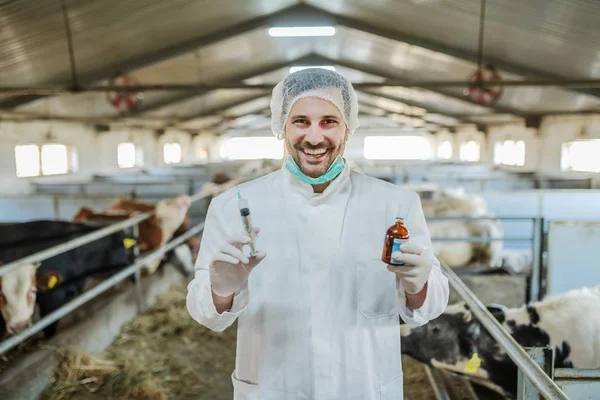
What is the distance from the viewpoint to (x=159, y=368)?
3.72m

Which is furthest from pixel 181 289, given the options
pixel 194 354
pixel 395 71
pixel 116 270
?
pixel 395 71

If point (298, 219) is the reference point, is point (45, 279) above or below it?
below

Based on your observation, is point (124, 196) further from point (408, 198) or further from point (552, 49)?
point (552, 49)

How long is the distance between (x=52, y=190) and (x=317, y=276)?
9.73m

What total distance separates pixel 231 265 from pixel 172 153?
21333mm

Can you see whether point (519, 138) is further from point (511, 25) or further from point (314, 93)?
point (314, 93)

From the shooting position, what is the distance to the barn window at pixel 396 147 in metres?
27.5

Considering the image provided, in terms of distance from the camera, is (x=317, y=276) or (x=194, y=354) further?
(x=194, y=354)

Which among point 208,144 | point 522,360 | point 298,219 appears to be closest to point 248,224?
point 298,219

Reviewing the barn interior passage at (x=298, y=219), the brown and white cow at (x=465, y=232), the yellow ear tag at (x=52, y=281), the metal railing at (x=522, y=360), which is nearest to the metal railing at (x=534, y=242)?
the barn interior passage at (x=298, y=219)

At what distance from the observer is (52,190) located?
995cm

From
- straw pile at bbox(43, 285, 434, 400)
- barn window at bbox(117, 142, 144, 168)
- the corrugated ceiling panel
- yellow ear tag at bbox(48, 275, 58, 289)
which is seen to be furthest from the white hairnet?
barn window at bbox(117, 142, 144, 168)

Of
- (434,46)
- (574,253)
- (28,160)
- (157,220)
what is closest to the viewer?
(574,253)

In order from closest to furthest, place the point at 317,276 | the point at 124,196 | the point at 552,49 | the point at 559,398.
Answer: the point at 559,398 → the point at 317,276 → the point at 124,196 → the point at 552,49
